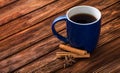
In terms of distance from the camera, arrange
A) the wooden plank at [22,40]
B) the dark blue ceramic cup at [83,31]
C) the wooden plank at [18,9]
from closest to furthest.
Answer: the dark blue ceramic cup at [83,31]
the wooden plank at [22,40]
the wooden plank at [18,9]

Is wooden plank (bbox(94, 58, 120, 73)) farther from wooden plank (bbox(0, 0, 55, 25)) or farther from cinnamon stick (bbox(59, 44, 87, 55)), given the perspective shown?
wooden plank (bbox(0, 0, 55, 25))

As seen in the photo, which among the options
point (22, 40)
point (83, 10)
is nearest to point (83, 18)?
point (83, 10)

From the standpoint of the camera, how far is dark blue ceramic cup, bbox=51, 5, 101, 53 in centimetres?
83

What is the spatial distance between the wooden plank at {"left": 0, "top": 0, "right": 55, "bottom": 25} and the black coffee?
0.29 meters

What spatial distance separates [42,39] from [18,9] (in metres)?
0.21

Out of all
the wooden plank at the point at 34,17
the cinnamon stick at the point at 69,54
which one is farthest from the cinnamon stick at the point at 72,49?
the wooden plank at the point at 34,17

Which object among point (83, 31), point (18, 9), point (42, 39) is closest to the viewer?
point (83, 31)

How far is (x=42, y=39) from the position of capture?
991 millimetres

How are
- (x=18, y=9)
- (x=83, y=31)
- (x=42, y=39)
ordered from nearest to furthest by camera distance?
1. (x=83, y=31)
2. (x=42, y=39)
3. (x=18, y=9)

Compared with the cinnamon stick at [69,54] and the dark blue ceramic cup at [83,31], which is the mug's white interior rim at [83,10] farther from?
the cinnamon stick at [69,54]

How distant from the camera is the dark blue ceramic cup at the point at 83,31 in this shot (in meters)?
0.83

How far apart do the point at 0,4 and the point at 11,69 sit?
1.23 feet

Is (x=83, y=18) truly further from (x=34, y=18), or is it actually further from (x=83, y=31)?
(x=34, y=18)

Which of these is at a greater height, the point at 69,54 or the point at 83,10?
the point at 83,10
